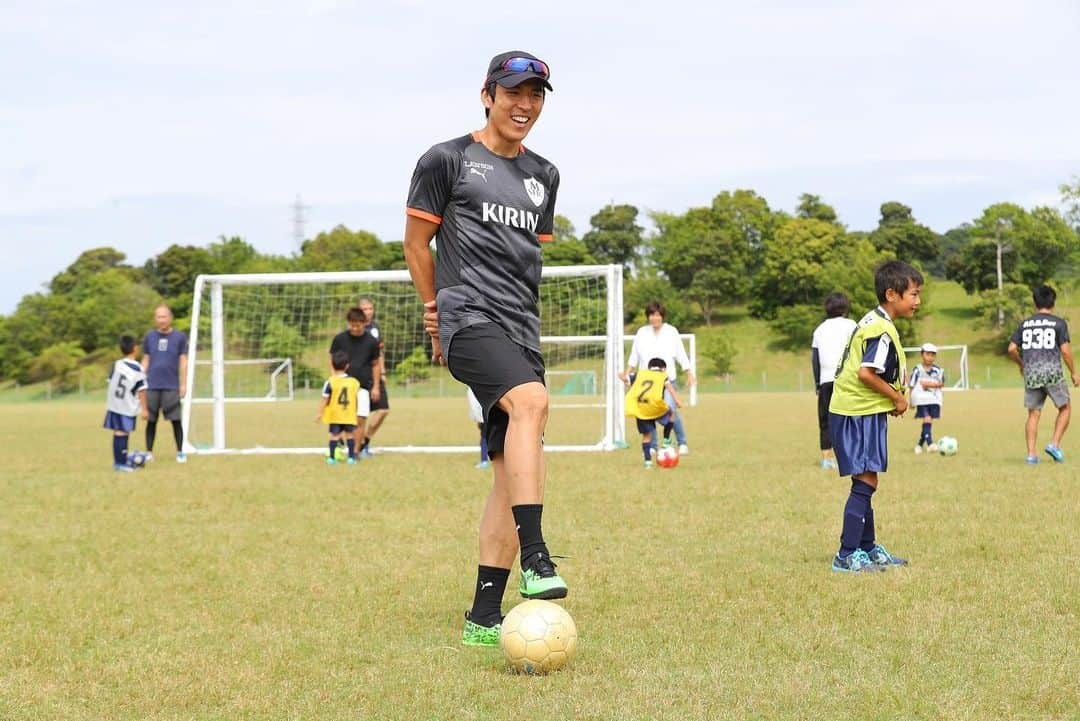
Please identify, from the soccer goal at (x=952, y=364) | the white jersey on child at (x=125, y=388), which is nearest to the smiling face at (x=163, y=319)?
the white jersey on child at (x=125, y=388)

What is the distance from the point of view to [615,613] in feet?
17.5

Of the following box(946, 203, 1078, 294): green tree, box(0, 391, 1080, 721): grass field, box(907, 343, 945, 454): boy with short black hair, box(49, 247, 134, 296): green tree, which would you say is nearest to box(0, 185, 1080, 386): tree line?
box(946, 203, 1078, 294): green tree

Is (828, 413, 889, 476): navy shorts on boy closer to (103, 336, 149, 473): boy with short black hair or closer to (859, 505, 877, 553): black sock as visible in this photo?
(859, 505, 877, 553): black sock

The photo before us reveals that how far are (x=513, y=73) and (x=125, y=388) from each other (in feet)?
36.4

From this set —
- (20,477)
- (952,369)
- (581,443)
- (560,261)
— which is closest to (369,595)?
(20,477)

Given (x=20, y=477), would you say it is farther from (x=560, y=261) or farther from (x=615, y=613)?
(x=560, y=261)

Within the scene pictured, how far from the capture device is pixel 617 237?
96.6 meters

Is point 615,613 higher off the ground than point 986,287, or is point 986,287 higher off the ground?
point 986,287

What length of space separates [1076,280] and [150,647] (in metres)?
81.3

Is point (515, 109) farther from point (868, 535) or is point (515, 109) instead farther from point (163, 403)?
point (163, 403)

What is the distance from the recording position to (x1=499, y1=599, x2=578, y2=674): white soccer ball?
13.7 feet

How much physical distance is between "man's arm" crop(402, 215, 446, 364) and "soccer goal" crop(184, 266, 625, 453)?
7.22 meters

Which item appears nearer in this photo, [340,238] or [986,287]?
[986,287]

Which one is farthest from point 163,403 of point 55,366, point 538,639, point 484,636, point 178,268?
point 178,268
